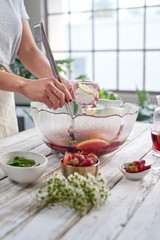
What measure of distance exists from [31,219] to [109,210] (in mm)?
200

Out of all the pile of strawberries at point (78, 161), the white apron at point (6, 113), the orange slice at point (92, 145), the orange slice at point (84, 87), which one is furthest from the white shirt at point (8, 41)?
the pile of strawberries at point (78, 161)

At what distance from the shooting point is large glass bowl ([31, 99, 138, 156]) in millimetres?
1167

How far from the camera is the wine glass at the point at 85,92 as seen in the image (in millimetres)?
1322

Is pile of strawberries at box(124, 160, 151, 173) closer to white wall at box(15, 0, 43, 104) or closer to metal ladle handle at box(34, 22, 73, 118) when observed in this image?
metal ladle handle at box(34, 22, 73, 118)

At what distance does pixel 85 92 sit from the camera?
1.33 m

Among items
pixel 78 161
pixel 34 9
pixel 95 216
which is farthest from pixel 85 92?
pixel 34 9

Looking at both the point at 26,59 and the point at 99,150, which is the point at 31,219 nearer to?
the point at 99,150

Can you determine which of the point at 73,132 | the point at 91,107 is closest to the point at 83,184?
the point at 73,132

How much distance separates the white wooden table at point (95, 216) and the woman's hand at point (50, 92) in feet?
0.86

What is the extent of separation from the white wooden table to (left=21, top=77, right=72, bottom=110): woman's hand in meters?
0.26

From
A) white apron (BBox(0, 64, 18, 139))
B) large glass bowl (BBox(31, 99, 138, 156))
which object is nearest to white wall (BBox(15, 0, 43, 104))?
white apron (BBox(0, 64, 18, 139))

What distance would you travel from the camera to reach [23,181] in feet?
3.24

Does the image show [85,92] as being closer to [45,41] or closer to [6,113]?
[45,41]

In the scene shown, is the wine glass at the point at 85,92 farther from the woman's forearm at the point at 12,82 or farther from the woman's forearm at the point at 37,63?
the woman's forearm at the point at 37,63
